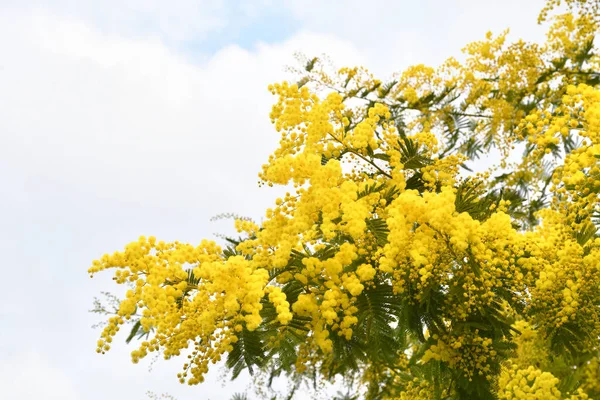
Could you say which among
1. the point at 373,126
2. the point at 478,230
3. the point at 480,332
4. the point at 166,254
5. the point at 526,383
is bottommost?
the point at 526,383

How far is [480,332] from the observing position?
14.6ft

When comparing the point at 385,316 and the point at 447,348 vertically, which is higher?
the point at 385,316

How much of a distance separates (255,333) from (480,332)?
61.1 inches

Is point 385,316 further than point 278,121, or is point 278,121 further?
point 278,121

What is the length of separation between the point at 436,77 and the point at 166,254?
526 centimetres

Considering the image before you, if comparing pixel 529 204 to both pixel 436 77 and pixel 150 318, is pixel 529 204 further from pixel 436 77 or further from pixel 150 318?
pixel 150 318

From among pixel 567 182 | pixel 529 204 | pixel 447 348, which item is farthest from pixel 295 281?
pixel 529 204

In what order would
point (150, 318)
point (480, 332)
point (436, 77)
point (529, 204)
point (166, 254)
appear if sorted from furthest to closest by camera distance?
point (529, 204) < point (436, 77) < point (480, 332) < point (166, 254) < point (150, 318)

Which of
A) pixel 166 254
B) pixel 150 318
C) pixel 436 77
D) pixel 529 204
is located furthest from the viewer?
pixel 529 204

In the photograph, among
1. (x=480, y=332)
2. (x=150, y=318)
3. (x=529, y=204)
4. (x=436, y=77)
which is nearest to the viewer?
(x=150, y=318)

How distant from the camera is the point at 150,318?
12.5 ft

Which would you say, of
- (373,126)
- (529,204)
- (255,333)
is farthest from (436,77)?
(255,333)

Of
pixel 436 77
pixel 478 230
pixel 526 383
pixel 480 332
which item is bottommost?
pixel 526 383

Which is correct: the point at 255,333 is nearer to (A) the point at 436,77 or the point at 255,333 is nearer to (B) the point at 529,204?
(A) the point at 436,77
